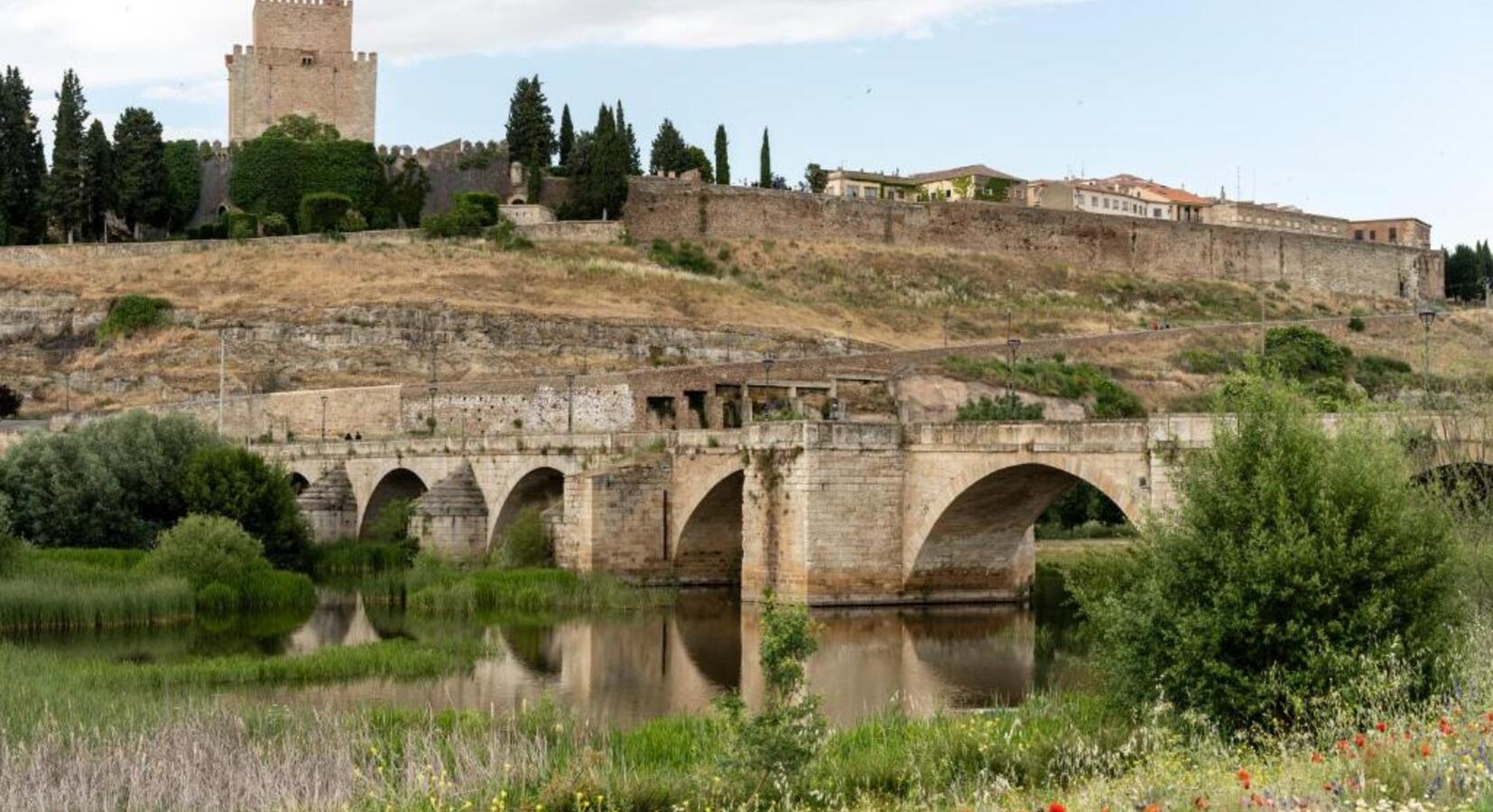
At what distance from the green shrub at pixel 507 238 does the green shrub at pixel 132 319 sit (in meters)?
11.5

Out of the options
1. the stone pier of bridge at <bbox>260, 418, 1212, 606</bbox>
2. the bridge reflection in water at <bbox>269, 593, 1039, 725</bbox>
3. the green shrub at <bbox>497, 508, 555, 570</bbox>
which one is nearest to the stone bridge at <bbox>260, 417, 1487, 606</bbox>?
the stone pier of bridge at <bbox>260, 418, 1212, 606</bbox>

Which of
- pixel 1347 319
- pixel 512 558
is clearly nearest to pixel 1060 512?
pixel 512 558

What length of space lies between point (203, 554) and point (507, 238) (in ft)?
115

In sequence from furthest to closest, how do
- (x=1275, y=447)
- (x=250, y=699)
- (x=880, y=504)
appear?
(x=880, y=504)
(x=250, y=699)
(x=1275, y=447)

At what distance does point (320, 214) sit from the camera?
6106 centimetres

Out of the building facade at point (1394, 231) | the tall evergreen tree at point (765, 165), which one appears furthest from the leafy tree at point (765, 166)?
the building facade at point (1394, 231)

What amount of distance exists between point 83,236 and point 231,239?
5.53m

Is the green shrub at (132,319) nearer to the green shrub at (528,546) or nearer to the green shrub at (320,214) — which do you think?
the green shrub at (320,214)

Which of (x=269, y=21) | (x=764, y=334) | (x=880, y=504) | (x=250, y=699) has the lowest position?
(x=250, y=699)

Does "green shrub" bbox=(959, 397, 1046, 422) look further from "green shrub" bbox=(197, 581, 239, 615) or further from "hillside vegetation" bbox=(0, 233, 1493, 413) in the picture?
"green shrub" bbox=(197, 581, 239, 615)

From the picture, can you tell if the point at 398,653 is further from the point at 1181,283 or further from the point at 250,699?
the point at 1181,283

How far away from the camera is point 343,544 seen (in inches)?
1342

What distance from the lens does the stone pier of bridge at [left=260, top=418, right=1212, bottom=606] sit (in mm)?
23547

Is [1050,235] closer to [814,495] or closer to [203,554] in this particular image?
[814,495]
